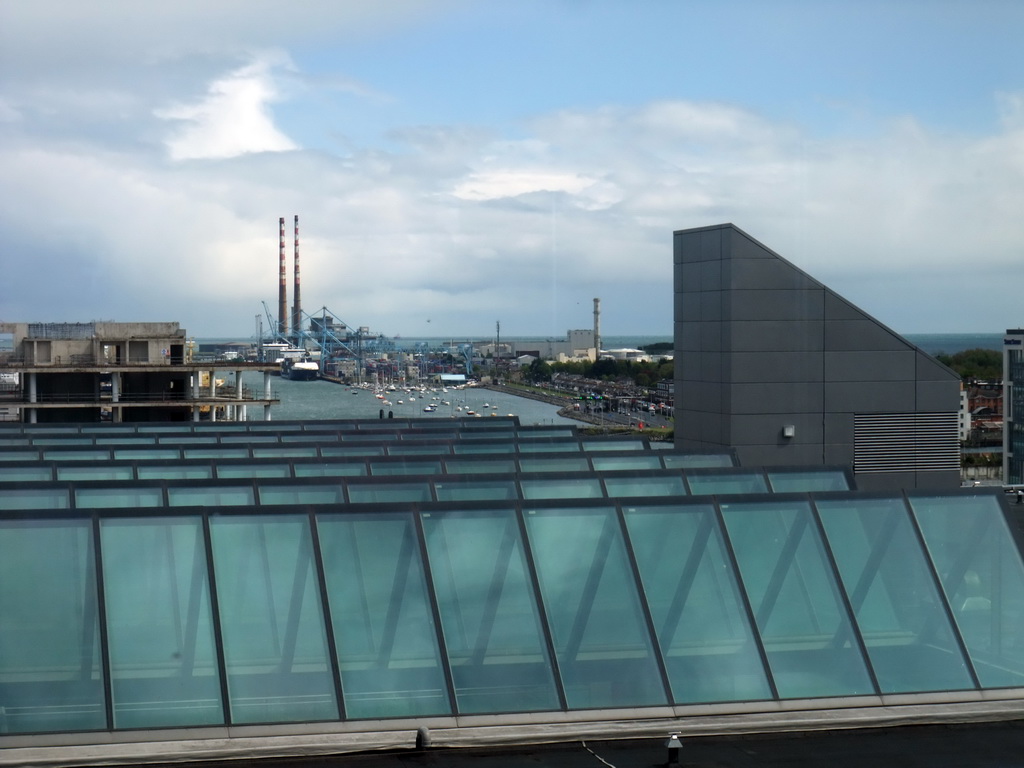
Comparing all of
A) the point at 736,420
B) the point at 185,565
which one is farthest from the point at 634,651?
the point at 736,420

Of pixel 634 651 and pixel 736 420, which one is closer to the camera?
pixel 634 651

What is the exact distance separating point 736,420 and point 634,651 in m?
14.1

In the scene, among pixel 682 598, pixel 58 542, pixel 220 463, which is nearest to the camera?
pixel 58 542

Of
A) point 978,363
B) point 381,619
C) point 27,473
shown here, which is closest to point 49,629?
point 381,619

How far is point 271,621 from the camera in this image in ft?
22.2

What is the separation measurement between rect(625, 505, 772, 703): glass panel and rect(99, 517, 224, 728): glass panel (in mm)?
2816

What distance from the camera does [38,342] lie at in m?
55.2

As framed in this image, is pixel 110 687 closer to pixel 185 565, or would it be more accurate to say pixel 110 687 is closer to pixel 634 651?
pixel 185 565

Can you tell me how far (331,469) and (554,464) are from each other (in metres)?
3.03

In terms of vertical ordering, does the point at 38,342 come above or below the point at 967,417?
above

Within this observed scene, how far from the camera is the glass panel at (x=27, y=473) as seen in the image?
42.1 ft

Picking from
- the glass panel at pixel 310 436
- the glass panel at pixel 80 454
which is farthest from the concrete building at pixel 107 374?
the glass panel at pixel 80 454

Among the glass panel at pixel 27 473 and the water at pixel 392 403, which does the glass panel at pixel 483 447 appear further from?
the water at pixel 392 403

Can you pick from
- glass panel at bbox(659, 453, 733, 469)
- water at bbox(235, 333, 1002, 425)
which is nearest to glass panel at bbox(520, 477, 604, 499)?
glass panel at bbox(659, 453, 733, 469)
